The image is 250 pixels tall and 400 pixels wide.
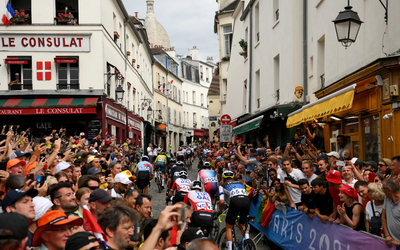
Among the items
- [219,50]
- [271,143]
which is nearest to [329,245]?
[271,143]

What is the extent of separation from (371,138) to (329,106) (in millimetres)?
1260

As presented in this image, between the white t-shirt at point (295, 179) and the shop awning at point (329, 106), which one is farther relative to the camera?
the shop awning at point (329, 106)

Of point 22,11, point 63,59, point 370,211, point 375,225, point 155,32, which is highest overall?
point 155,32

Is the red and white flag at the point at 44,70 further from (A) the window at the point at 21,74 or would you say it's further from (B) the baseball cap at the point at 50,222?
(B) the baseball cap at the point at 50,222

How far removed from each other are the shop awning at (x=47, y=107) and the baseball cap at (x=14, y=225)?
18.9 meters

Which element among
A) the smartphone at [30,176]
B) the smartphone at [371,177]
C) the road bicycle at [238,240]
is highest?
the smartphone at [30,176]

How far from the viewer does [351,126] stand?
11805 millimetres

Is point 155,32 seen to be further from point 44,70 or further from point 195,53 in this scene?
point 44,70

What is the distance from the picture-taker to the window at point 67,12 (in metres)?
22.5

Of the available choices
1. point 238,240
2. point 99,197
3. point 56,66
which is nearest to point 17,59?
point 56,66

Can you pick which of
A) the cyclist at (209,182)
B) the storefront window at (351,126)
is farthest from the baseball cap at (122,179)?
the storefront window at (351,126)

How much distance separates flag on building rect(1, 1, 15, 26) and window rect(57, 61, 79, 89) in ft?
11.2

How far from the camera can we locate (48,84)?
22.2 meters

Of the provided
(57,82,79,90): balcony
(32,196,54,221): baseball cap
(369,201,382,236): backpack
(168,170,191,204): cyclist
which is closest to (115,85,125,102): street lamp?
(57,82,79,90): balcony
